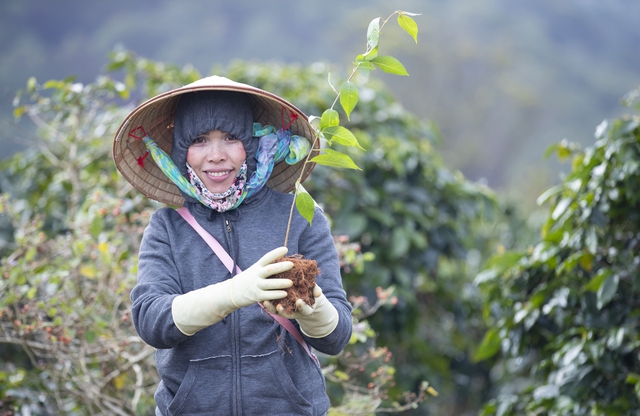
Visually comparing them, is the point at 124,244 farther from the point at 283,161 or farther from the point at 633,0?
the point at 633,0

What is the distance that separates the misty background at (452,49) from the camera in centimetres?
1371

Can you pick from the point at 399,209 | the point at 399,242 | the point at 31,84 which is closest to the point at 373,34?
the point at 31,84

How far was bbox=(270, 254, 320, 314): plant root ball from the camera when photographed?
4.95ft

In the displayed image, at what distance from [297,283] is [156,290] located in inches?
14.5

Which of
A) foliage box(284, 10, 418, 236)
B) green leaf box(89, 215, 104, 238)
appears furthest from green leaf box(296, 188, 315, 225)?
green leaf box(89, 215, 104, 238)

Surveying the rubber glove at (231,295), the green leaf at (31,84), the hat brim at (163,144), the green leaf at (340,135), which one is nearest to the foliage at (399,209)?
the green leaf at (31,84)

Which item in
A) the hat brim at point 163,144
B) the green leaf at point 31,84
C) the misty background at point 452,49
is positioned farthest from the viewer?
the misty background at point 452,49

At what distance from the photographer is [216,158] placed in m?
1.76

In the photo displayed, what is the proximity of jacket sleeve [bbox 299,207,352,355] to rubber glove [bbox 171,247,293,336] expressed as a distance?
0.85 feet

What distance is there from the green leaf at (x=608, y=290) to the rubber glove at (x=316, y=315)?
1.41 meters

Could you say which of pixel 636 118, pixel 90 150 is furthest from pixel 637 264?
pixel 90 150

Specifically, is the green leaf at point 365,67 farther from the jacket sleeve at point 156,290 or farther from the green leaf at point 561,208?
the green leaf at point 561,208

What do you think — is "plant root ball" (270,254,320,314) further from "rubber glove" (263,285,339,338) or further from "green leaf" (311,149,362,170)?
"green leaf" (311,149,362,170)

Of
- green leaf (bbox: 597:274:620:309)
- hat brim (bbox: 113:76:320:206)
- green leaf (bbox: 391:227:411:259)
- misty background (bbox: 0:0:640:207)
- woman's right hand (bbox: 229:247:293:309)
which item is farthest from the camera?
misty background (bbox: 0:0:640:207)
